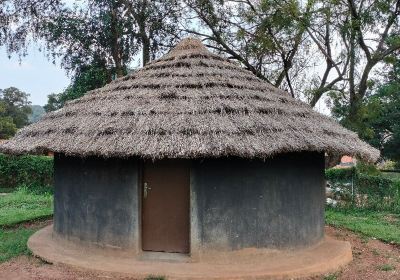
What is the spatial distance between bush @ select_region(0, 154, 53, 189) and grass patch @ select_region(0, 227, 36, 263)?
1024 cm

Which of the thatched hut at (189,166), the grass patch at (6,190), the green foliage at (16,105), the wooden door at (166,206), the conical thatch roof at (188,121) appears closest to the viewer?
the conical thatch roof at (188,121)

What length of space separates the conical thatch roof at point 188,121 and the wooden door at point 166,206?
0.73 m

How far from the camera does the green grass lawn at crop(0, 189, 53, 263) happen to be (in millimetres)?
8406

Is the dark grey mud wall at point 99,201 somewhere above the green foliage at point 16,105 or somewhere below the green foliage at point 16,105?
below

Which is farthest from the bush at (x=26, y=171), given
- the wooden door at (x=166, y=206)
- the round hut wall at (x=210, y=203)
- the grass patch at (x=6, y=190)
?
the wooden door at (x=166, y=206)

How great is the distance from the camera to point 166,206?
302 inches

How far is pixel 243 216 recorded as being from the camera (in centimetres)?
744

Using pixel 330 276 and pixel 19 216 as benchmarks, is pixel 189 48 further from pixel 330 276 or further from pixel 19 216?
pixel 19 216

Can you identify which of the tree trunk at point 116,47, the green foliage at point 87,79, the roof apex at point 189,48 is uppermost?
the tree trunk at point 116,47

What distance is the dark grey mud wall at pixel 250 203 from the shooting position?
24.0 ft

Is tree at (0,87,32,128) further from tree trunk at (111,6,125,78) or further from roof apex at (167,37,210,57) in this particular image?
roof apex at (167,37,210,57)

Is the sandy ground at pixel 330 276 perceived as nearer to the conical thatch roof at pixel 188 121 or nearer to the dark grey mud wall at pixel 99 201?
the dark grey mud wall at pixel 99 201

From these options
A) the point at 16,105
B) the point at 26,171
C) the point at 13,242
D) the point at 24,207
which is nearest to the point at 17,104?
the point at 16,105

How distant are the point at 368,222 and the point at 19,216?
9029 mm
